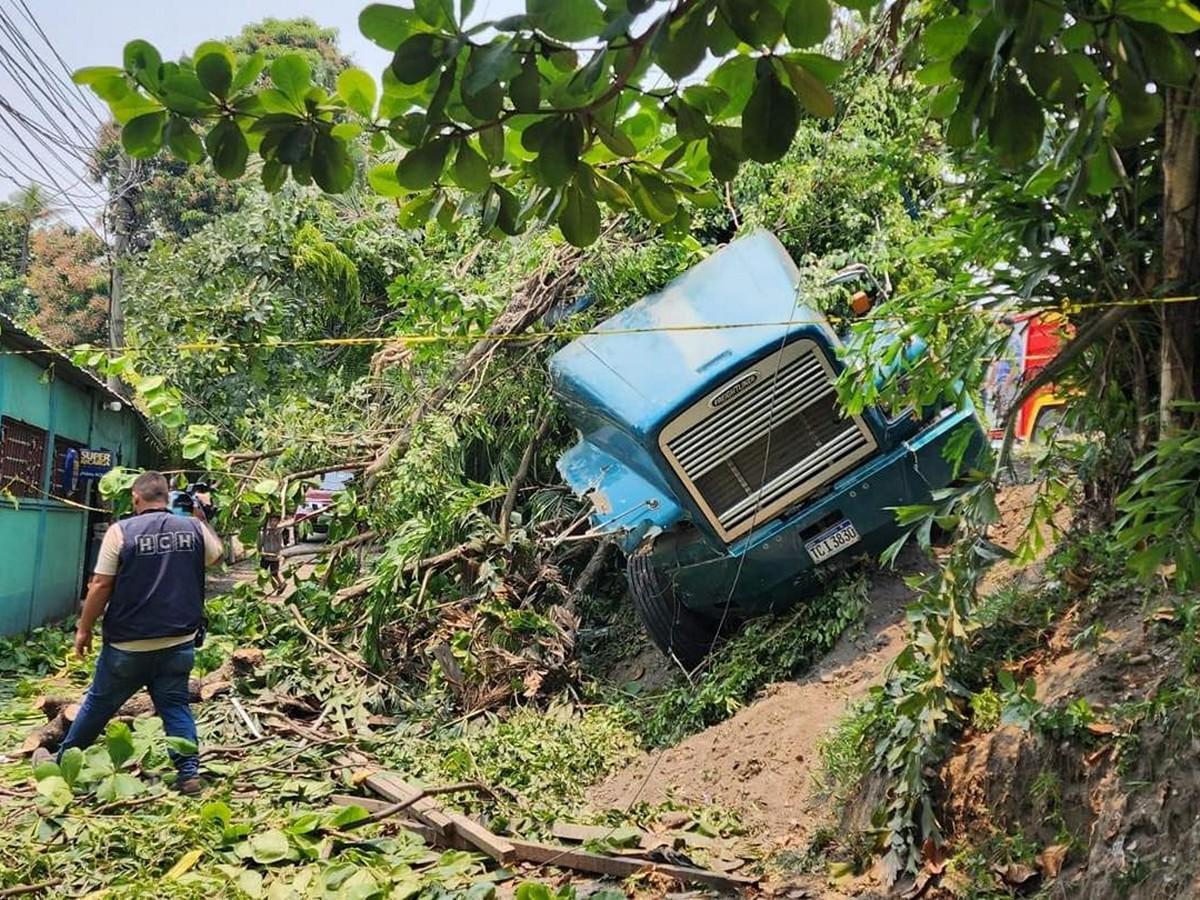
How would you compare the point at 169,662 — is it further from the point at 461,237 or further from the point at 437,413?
the point at 461,237

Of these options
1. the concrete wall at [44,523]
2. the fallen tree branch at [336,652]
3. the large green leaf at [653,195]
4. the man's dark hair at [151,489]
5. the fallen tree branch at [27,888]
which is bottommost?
the fallen tree branch at [27,888]

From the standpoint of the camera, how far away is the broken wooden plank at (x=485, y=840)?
470cm

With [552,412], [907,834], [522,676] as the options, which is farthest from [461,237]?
[907,834]

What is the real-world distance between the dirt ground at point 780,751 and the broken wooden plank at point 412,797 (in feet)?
3.38

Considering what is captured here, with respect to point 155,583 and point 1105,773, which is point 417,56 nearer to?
point 1105,773

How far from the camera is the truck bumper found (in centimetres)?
657

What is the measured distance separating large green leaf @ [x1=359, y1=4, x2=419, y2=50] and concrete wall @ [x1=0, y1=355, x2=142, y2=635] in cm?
962

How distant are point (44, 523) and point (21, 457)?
90 centimetres

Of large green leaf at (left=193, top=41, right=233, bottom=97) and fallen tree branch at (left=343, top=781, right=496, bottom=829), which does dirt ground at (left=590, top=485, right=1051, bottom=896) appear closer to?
fallen tree branch at (left=343, top=781, right=496, bottom=829)

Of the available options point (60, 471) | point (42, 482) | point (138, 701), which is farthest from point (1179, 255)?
point (60, 471)

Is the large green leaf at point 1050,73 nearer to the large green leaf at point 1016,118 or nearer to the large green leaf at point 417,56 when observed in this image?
the large green leaf at point 1016,118

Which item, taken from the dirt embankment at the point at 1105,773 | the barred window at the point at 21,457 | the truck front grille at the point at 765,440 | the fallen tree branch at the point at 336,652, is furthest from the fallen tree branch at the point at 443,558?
the dirt embankment at the point at 1105,773

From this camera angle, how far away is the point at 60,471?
40.2 feet

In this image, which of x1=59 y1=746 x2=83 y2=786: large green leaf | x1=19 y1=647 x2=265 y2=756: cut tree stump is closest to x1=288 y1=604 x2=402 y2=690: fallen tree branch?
x1=19 y1=647 x2=265 y2=756: cut tree stump
